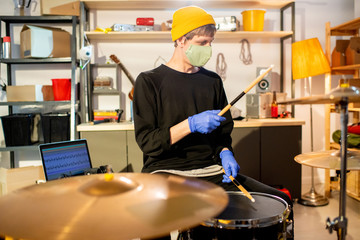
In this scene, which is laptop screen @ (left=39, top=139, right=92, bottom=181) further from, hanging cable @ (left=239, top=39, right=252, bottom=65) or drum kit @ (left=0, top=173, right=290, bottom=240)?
hanging cable @ (left=239, top=39, right=252, bottom=65)

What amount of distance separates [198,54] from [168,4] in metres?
1.66

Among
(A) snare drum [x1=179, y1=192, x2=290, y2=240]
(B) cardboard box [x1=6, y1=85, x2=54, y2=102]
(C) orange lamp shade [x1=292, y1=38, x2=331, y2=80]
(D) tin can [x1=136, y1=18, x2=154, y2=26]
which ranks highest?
(D) tin can [x1=136, y1=18, x2=154, y2=26]

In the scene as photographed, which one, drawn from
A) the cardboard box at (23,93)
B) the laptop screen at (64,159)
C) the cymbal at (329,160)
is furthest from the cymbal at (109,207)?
the cardboard box at (23,93)

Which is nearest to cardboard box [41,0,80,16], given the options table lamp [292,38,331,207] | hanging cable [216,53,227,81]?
hanging cable [216,53,227,81]

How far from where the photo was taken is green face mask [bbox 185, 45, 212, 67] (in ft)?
5.51

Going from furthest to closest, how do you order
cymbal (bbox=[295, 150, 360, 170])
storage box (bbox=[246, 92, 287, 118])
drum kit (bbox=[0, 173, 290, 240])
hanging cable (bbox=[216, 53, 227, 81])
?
hanging cable (bbox=[216, 53, 227, 81]) → storage box (bbox=[246, 92, 287, 118]) → cymbal (bbox=[295, 150, 360, 170]) → drum kit (bbox=[0, 173, 290, 240])

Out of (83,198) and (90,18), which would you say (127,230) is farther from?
(90,18)

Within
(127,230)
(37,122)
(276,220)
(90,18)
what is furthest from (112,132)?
(127,230)

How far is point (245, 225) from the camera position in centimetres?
104

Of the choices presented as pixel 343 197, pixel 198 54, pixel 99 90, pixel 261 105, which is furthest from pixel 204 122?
pixel 99 90

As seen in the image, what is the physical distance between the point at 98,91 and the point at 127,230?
8.42ft

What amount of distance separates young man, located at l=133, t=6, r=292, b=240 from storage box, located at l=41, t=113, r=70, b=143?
4.80 ft

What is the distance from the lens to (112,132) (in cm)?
278

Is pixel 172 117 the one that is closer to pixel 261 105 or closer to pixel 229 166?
pixel 229 166
